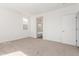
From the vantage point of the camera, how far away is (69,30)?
446cm

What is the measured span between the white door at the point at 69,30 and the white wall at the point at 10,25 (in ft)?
12.6

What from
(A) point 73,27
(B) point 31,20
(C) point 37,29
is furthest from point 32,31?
(A) point 73,27

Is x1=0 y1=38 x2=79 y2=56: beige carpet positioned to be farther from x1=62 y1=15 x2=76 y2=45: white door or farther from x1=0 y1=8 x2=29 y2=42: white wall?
x1=0 y1=8 x2=29 y2=42: white wall

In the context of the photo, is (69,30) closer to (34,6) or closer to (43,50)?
(43,50)

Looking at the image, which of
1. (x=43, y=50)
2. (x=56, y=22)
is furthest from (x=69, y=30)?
(x=43, y=50)

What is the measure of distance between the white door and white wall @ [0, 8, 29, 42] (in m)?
3.83

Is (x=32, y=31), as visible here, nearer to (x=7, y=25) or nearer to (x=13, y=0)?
(x=7, y=25)

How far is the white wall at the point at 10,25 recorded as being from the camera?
16.3 feet

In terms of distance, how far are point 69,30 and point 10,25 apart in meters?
4.30

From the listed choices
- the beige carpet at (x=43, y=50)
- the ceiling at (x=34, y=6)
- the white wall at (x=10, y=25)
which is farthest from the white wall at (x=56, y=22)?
the white wall at (x=10, y=25)

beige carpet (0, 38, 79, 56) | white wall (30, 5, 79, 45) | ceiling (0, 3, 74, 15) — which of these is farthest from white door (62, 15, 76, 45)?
ceiling (0, 3, 74, 15)

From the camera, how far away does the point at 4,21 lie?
5.06 metres

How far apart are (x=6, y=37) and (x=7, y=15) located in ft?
5.35

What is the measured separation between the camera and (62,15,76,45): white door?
4.29 meters
